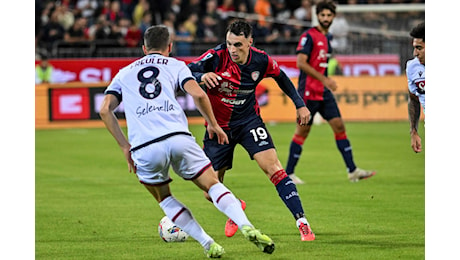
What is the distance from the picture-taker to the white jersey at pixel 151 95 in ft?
20.5

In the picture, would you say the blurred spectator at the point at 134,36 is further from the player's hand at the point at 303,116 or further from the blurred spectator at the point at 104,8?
the player's hand at the point at 303,116

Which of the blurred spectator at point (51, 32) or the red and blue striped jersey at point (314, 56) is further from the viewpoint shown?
the blurred spectator at point (51, 32)

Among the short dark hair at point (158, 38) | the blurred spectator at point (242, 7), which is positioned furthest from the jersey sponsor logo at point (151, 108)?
the blurred spectator at point (242, 7)

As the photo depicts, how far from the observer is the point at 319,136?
18797 mm

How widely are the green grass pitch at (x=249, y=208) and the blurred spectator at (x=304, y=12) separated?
31.3 ft

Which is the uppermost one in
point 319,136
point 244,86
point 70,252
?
point 244,86

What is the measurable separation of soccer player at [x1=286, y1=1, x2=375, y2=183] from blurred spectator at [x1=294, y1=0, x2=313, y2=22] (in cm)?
1398

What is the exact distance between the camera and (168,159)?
6.26 m

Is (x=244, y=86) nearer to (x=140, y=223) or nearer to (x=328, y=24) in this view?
(x=140, y=223)

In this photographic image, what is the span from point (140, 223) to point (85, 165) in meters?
5.85

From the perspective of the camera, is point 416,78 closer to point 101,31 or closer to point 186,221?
point 186,221

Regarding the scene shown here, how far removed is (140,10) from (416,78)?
1784 cm

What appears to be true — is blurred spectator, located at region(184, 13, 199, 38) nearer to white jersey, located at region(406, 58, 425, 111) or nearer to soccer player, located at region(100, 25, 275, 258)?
white jersey, located at region(406, 58, 425, 111)
